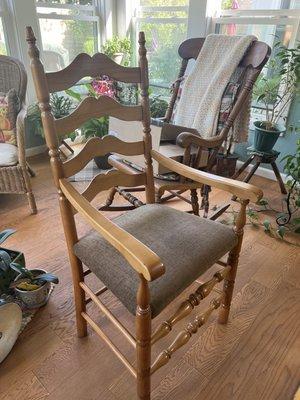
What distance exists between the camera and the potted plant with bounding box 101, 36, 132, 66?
2.96 meters

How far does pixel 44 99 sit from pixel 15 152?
3.91 feet

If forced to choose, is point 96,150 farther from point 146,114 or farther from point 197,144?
point 197,144

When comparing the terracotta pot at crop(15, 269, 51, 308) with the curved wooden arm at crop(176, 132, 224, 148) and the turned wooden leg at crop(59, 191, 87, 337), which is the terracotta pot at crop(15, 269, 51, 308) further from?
the curved wooden arm at crop(176, 132, 224, 148)

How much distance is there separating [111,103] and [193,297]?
2.41 feet

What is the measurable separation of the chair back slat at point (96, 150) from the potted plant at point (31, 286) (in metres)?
0.56

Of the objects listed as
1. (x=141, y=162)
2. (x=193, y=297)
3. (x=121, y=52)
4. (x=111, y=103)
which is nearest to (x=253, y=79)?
(x=141, y=162)

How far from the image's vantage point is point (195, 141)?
1.48m

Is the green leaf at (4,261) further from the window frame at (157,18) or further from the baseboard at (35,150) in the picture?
the window frame at (157,18)

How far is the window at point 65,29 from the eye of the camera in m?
2.71

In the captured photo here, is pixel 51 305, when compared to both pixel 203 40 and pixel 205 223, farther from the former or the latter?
pixel 203 40

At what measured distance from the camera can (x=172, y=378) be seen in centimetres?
107

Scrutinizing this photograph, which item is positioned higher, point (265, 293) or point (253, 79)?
point (253, 79)

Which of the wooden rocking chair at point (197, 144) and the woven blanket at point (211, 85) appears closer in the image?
the wooden rocking chair at point (197, 144)

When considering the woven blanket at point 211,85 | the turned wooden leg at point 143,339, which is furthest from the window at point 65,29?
the turned wooden leg at point 143,339
